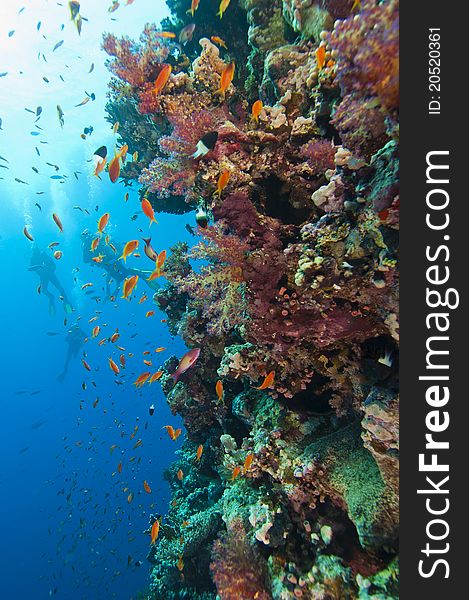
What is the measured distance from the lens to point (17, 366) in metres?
64.6

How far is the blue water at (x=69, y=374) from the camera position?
2366 cm

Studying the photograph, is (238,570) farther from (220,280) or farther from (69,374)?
(69,374)

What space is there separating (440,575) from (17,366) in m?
76.8

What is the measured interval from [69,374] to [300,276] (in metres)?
68.7

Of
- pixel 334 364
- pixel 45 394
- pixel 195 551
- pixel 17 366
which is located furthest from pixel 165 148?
pixel 17 366

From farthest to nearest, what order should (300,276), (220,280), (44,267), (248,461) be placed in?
(44,267) < (248,461) < (220,280) < (300,276)

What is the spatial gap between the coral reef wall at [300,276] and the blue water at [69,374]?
563 centimetres

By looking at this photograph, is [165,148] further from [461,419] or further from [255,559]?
[255,559]

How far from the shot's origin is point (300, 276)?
300 centimetres

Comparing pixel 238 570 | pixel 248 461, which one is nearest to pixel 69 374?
pixel 248 461

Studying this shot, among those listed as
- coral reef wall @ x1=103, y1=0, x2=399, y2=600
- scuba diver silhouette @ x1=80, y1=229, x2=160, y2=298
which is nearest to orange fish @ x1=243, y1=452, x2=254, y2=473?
coral reef wall @ x1=103, y1=0, x2=399, y2=600

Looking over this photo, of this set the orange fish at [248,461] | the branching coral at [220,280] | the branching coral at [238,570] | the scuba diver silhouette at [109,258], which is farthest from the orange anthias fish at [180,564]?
the scuba diver silhouette at [109,258]

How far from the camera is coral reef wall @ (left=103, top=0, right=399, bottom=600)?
2533mm

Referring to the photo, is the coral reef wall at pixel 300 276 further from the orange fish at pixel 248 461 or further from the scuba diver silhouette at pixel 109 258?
the scuba diver silhouette at pixel 109 258
